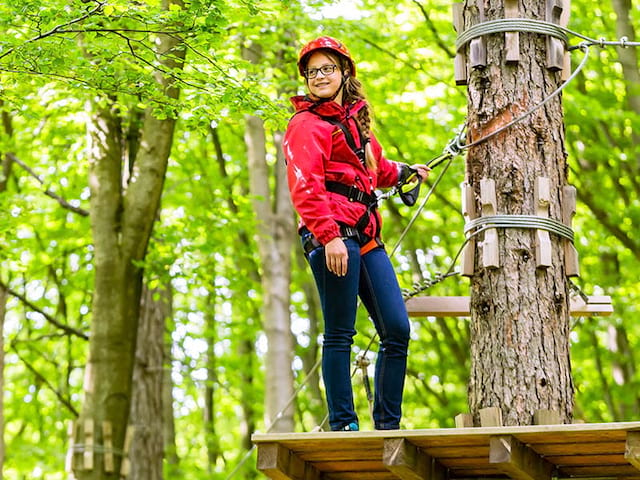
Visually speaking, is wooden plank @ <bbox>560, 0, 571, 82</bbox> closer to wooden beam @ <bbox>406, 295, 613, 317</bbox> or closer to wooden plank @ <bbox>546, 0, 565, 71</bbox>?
wooden plank @ <bbox>546, 0, 565, 71</bbox>

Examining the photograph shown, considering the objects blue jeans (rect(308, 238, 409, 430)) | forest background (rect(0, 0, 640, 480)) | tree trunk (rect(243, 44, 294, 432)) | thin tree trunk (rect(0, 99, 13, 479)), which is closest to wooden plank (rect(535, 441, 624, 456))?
blue jeans (rect(308, 238, 409, 430))

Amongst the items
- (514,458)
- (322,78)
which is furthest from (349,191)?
(514,458)

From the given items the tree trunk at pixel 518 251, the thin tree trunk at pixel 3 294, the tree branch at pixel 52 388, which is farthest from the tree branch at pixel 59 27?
the tree branch at pixel 52 388

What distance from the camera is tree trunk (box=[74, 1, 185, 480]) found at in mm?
8398

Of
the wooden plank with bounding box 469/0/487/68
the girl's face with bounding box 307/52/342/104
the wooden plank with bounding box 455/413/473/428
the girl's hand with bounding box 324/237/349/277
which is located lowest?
the wooden plank with bounding box 455/413/473/428

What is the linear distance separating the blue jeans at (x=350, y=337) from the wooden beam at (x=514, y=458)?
0.63 meters

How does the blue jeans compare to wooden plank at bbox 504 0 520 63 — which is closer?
the blue jeans

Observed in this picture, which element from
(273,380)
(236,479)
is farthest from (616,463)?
(236,479)

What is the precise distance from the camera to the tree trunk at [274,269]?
417 inches

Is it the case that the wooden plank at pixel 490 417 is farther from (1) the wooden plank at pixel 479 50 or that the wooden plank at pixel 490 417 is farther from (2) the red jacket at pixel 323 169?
(1) the wooden plank at pixel 479 50

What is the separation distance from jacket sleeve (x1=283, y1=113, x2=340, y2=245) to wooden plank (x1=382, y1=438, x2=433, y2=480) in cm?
90

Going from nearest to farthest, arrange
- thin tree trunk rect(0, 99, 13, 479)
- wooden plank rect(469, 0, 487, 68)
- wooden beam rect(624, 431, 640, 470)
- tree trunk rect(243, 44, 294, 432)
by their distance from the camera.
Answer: wooden beam rect(624, 431, 640, 470) < wooden plank rect(469, 0, 487, 68) < tree trunk rect(243, 44, 294, 432) < thin tree trunk rect(0, 99, 13, 479)

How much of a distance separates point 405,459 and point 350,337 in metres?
0.70

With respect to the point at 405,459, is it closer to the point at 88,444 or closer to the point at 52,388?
the point at 88,444
